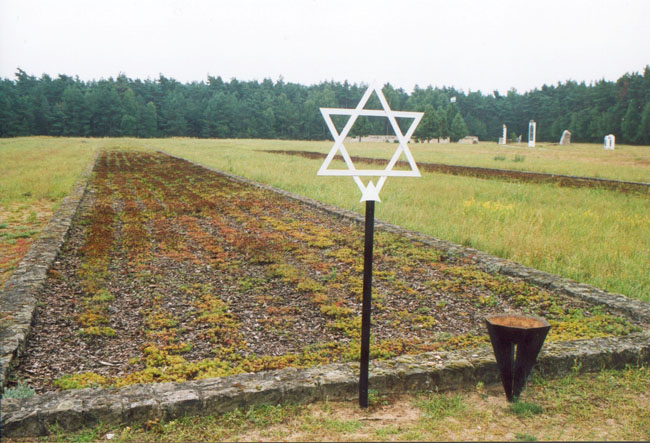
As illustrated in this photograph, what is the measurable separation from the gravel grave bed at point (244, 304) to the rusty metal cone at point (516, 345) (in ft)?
2.56

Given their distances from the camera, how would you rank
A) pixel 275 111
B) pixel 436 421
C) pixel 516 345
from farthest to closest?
pixel 275 111 < pixel 516 345 < pixel 436 421

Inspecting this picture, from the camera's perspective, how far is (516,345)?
3.21 meters

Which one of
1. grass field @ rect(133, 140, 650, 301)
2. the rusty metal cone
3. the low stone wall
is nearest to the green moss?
the low stone wall

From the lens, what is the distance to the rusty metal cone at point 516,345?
3.04 m

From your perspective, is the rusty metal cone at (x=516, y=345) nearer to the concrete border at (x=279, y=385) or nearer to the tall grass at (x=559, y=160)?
the concrete border at (x=279, y=385)

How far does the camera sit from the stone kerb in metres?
3.57

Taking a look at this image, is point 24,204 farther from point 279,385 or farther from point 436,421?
point 436,421

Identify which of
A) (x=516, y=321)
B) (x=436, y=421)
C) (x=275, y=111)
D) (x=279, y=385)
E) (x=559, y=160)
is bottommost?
(x=436, y=421)

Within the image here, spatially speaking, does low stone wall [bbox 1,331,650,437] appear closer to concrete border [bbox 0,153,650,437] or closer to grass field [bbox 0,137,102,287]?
concrete border [bbox 0,153,650,437]

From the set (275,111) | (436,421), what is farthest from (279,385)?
(275,111)

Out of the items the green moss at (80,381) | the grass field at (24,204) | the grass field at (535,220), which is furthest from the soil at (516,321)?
the grass field at (24,204)

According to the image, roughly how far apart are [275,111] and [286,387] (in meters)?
94.9

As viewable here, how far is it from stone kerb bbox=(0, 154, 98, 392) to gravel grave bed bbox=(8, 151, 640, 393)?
0.10 m

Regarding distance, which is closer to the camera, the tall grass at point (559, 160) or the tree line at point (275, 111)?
the tall grass at point (559, 160)
